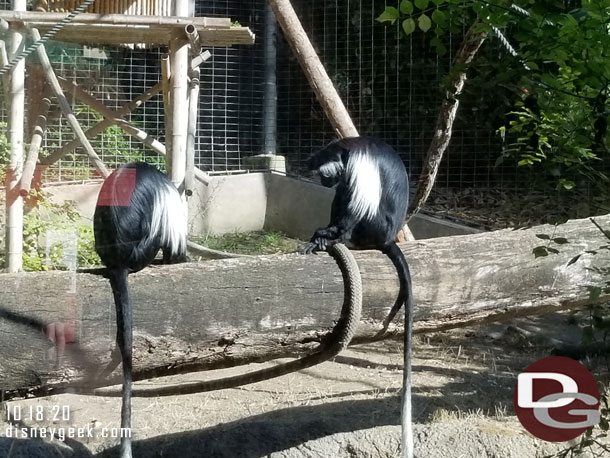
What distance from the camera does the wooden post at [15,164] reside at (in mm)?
2039

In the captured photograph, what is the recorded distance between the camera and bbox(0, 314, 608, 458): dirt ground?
5.44 ft

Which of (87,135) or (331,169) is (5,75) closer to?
(87,135)

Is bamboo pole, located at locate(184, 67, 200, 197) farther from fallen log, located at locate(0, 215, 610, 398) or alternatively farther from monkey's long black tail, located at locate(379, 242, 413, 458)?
monkey's long black tail, located at locate(379, 242, 413, 458)

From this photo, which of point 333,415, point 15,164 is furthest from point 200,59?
point 333,415

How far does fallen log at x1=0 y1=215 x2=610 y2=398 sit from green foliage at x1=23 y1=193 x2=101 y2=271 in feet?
0.51

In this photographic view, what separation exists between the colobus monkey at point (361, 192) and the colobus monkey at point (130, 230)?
37cm

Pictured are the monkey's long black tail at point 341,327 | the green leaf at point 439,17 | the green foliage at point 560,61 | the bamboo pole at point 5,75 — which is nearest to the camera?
the green foliage at point 560,61

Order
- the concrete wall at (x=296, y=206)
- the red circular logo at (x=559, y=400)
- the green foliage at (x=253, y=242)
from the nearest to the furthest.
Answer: the red circular logo at (x=559, y=400)
the green foliage at (x=253, y=242)
the concrete wall at (x=296, y=206)

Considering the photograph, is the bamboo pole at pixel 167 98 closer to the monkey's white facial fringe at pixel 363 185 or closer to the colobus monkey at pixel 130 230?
the colobus monkey at pixel 130 230

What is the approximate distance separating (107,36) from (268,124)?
26.6 inches

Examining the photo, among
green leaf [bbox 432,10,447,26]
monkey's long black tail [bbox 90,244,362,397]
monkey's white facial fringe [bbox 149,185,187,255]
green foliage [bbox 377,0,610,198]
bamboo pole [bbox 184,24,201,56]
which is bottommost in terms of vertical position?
monkey's long black tail [bbox 90,244,362,397]

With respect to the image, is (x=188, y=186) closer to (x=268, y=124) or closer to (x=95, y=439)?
(x=268, y=124)

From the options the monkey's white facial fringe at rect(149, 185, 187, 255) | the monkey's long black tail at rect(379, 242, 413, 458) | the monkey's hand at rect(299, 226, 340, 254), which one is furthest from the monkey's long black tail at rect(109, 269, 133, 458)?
the monkey's long black tail at rect(379, 242, 413, 458)

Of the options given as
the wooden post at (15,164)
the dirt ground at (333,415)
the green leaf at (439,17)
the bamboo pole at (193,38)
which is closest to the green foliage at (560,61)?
the green leaf at (439,17)
